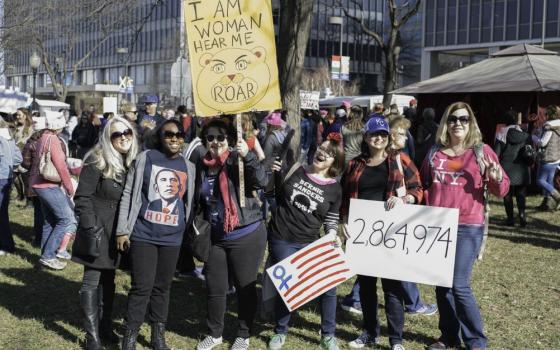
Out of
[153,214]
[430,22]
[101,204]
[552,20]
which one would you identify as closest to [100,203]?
[101,204]

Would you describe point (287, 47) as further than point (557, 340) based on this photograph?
Yes

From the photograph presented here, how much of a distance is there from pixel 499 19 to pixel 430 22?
6593 mm

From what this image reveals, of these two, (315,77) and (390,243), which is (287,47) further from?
(315,77)

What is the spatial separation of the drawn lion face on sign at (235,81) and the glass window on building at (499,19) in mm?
48539

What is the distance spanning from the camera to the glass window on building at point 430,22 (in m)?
55.7

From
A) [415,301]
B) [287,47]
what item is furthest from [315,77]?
[415,301]

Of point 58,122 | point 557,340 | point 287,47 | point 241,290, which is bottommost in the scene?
point 557,340

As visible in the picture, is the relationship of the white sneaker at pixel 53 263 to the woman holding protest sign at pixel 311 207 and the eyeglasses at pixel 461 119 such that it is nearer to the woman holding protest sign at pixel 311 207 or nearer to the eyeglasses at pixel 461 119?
the woman holding protest sign at pixel 311 207

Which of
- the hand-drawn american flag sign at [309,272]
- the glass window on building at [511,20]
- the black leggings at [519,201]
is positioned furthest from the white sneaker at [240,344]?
the glass window on building at [511,20]

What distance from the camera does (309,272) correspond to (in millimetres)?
5363

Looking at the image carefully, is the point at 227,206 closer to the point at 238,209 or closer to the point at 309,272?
the point at 238,209

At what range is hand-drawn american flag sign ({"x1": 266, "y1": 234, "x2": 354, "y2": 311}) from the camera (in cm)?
536

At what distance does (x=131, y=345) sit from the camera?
5.24m

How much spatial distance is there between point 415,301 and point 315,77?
2310 inches
